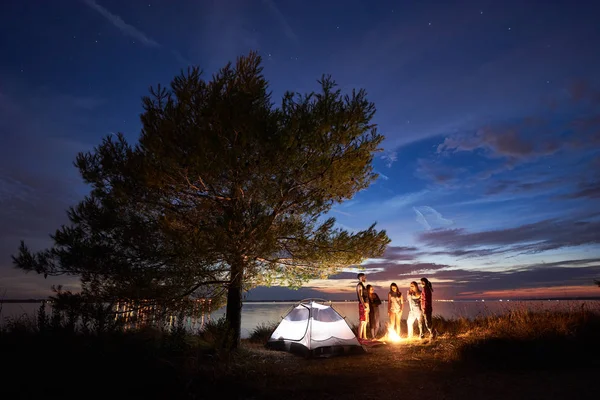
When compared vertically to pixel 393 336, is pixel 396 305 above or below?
above

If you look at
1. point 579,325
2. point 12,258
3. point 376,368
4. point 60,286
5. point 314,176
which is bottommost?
point 376,368

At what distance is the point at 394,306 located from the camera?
1439cm

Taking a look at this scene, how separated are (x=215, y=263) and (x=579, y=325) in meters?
11.3

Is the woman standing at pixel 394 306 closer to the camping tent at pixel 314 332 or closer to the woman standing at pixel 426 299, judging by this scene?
the woman standing at pixel 426 299

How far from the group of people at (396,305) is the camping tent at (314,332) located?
1.92 meters

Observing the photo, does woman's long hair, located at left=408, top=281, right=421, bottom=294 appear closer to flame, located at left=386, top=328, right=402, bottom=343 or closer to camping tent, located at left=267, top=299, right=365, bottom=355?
flame, located at left=386, top=328, right=402, bottom=343

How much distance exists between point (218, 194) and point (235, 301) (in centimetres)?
344

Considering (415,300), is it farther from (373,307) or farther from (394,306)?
(373,307)

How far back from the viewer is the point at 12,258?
418 inches

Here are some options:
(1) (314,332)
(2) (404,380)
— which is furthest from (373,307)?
(2) (404,380)

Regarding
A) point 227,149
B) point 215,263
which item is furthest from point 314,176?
point 215,263

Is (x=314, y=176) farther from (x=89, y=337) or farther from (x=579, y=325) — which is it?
(x=579, y=325)

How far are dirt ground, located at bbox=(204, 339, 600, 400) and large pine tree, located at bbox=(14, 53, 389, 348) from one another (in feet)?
9.64

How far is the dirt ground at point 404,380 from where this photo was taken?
663cm
